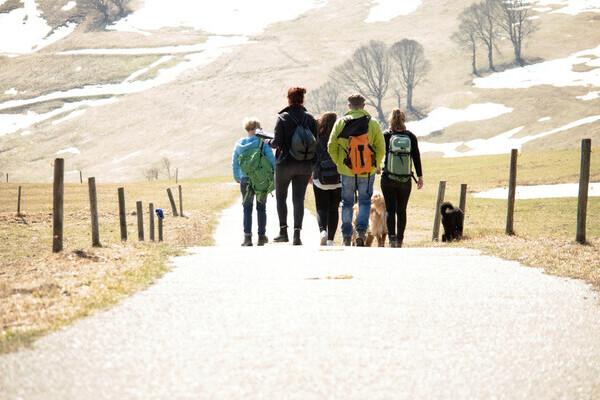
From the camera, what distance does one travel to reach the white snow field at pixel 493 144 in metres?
102

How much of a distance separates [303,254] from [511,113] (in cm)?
11872

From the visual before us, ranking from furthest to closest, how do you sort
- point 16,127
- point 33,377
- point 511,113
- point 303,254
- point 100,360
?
1. point 16,127
2. point 511,113
3. point 303,254
4. point 100,360
5. point 33,377

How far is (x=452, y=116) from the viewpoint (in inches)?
5064

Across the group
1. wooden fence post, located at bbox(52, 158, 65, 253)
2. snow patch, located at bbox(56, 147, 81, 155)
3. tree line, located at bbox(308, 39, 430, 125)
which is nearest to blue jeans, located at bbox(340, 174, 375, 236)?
wooden fence post, located at bbox(52, 158, 65, 253)

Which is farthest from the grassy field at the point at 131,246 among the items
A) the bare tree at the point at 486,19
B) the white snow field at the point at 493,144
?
the bare tree at the point at 486,19

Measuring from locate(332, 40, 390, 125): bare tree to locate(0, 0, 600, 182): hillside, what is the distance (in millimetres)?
4266

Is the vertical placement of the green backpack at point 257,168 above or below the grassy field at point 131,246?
above

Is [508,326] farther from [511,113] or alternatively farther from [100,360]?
[511,113]

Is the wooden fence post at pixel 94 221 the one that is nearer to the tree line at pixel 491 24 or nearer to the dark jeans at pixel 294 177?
the dark jeans at pixel 294 177

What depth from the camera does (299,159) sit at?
12367mm

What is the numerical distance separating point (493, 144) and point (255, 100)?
67.8 m

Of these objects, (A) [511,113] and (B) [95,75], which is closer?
(A) [511,113]

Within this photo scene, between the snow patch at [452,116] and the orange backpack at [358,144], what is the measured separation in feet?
366

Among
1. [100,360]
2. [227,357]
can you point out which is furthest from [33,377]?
[227,357]
